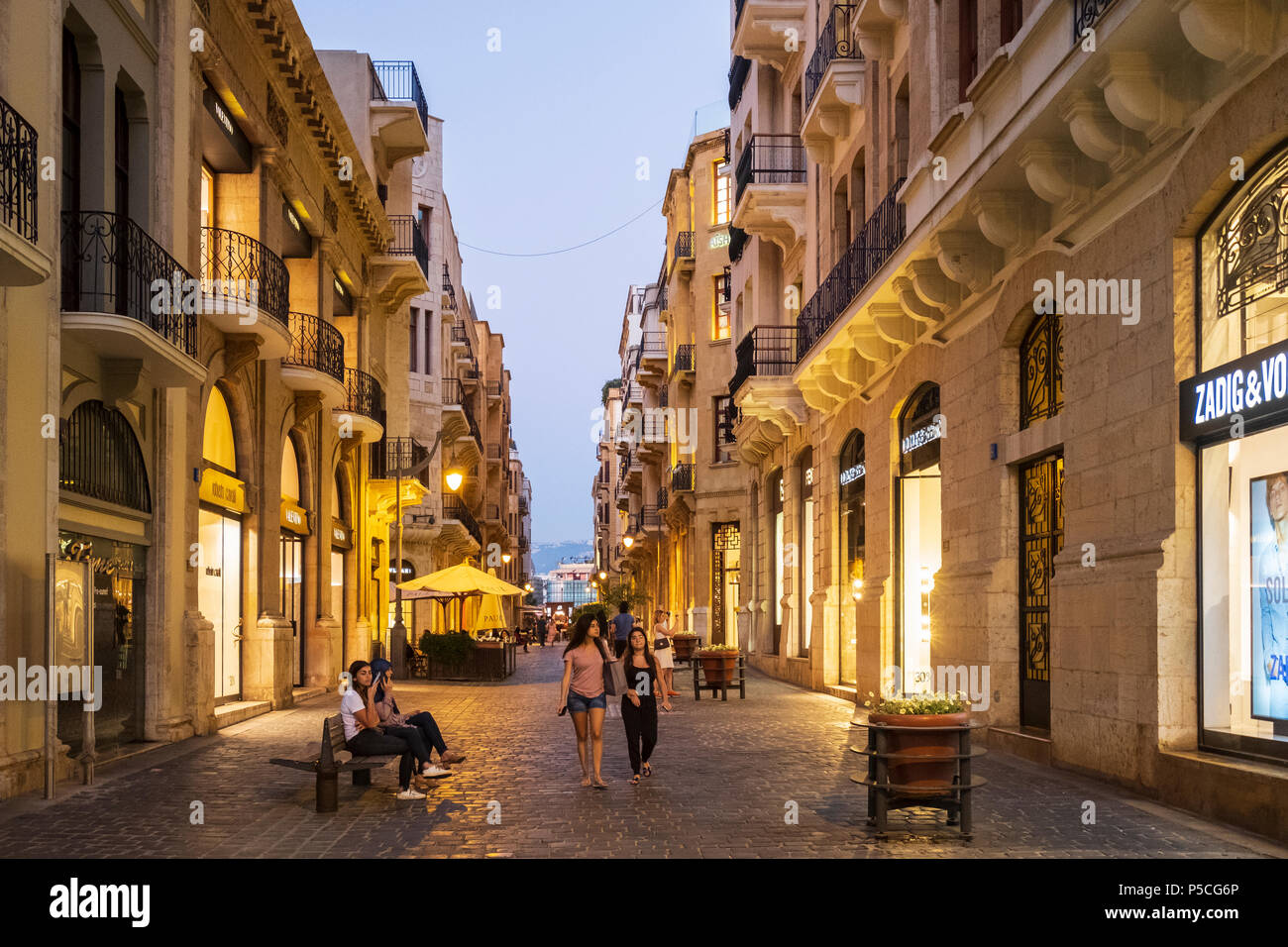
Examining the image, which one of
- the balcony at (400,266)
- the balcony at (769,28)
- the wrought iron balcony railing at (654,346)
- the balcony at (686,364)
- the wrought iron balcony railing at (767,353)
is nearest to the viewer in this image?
the balcony at (769,28)

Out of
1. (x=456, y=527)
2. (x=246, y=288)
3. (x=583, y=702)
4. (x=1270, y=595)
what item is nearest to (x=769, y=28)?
(x=246, y=288)

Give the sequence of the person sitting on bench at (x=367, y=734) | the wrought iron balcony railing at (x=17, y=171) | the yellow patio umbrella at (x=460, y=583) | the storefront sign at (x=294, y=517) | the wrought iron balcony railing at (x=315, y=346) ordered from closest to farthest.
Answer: the wrought iron balcony railing at (x=17, y=171)
the person sitting on bench at (x=367, y=734)
the storefront sign at (x=294, y=517)
the wrought iron balcony railing at (x=315, y=346)
the yellow patio umbrella at (x=460, y=583)

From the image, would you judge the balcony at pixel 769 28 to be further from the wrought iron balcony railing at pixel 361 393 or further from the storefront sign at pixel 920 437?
the storefront sign at pixel 920 437

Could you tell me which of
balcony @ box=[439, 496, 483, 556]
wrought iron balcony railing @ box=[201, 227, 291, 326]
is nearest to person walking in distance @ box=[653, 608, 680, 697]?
wrought iron balcony railing @ box=[201, 227, 291, 326]

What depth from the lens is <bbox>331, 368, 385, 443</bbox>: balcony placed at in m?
28.0

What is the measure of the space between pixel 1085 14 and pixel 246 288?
42.7ft

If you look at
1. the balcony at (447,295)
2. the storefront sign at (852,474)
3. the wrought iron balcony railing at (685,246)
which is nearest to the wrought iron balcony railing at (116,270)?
the storefront sign at (852,474)

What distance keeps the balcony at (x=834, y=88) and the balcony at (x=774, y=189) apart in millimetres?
2746

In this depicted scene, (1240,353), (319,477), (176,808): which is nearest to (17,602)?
(176,808)

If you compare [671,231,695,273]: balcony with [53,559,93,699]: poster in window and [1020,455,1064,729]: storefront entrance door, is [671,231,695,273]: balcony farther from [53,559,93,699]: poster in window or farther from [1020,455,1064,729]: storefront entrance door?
[53,559,93,699]: poster in window

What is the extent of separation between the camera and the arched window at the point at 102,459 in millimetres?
13984
